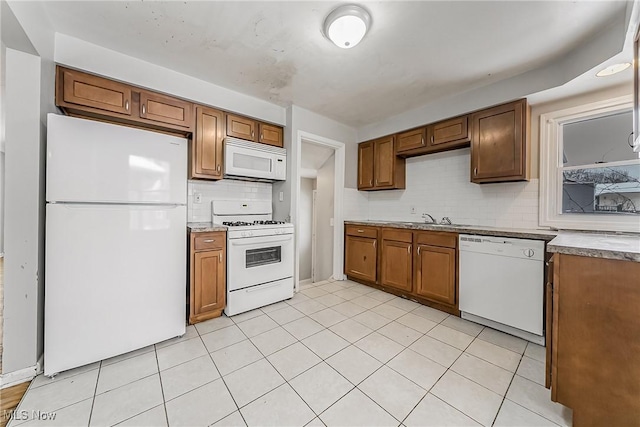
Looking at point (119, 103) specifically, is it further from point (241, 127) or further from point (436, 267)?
point (436, 267)

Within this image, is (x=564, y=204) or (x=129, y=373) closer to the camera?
(x=129, y=373)

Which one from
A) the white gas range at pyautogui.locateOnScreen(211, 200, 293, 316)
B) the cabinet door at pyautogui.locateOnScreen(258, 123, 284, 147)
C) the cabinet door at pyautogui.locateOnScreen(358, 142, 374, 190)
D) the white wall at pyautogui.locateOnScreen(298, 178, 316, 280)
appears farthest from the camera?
the white wall at pyautogui.locateOnScreen(298, 178, 316, 280)

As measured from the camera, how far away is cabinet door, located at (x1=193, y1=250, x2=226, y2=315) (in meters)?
2.30

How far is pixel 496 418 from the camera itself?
1298 mm

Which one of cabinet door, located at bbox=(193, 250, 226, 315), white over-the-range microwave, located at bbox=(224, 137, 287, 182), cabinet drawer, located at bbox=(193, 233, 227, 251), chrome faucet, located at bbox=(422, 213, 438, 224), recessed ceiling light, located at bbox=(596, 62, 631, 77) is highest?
recessed ceiling light, located at bbox=(596, 62, 631, 77)

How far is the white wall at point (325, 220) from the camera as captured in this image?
4180 mm

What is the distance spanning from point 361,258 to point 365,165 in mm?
1425

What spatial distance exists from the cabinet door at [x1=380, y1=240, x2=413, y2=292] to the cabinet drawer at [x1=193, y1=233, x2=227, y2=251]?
6.39ft

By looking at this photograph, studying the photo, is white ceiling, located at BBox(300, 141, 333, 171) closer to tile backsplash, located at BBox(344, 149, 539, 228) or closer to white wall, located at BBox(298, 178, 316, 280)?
tile backsplash, located at BBox(344, 149, 539, 228)

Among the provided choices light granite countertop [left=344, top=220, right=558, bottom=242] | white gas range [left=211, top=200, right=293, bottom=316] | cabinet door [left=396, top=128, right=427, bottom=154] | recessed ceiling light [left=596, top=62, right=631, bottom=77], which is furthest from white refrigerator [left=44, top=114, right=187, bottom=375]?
recessed ceiling light [left=596, top=62, right=631, bottom=77]

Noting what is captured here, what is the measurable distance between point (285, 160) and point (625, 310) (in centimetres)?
300

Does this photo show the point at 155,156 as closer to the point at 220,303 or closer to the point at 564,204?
the point at 220,303

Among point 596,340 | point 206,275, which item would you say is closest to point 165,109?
point 206,275

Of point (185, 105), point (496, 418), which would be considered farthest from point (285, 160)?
point (496, 418)
